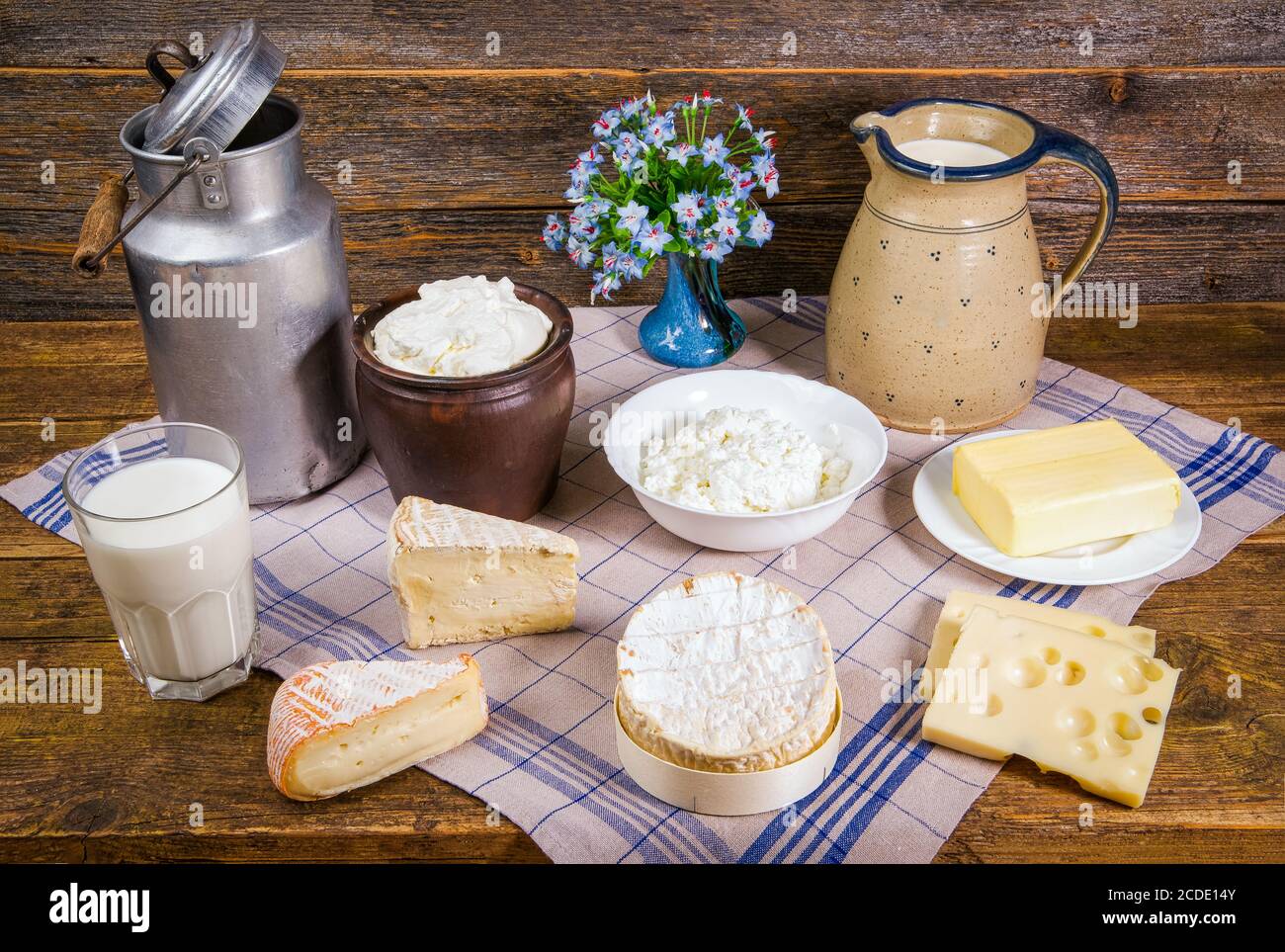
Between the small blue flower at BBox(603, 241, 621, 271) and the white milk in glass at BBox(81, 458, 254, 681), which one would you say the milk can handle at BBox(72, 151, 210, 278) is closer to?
the white milk in glass at BBox(81, 458, 254, 681)

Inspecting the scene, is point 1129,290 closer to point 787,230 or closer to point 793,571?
point 787,230

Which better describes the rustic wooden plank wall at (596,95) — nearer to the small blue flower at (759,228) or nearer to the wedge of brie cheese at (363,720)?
the small blue flower at (759,228)

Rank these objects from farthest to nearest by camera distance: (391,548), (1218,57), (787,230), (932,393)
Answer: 1. (787,230)
2. (1218,57)
3. (932,393)
4. (391,548)

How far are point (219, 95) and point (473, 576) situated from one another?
0.52m

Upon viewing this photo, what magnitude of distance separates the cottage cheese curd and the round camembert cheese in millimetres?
145

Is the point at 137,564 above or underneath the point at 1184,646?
above

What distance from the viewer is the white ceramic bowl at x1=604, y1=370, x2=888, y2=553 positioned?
118 centimetres

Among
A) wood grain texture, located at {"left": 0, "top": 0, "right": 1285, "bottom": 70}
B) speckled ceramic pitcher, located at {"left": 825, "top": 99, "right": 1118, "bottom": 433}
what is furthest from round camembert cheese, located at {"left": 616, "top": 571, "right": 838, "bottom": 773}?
wood grain texture, located at {"left": 0, "top": 0, "right": 1285, "bottom": 70}

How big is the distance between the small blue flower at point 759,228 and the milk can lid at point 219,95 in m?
0.61

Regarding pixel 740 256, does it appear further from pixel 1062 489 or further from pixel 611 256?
pixel 1062 489

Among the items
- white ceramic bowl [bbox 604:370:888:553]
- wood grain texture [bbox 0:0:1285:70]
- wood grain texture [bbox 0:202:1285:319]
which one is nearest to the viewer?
white ceramic bowl [bbox 604:370:888:553]

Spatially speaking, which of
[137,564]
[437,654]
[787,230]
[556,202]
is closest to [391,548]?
[437,654]

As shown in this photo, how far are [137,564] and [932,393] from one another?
2.96 feet

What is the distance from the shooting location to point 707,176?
1.45 metres
